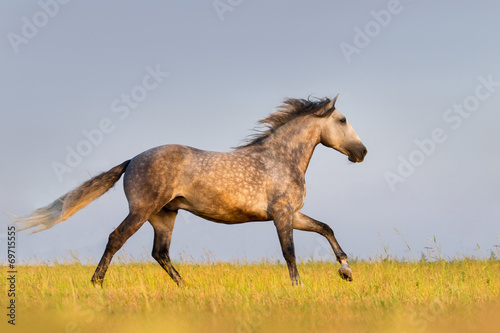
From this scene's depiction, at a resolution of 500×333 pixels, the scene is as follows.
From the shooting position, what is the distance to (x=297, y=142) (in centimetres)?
933

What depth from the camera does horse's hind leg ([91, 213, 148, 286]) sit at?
8.00 m

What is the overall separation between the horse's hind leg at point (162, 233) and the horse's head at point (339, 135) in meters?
3.04

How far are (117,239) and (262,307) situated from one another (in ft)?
9.95

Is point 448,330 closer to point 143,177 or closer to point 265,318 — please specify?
point 265,318

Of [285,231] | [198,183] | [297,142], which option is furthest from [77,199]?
[297,142]

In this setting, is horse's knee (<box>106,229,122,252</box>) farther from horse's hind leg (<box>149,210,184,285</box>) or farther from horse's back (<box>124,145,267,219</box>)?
horse's hind leg (<box>149,210,184,285</box>)

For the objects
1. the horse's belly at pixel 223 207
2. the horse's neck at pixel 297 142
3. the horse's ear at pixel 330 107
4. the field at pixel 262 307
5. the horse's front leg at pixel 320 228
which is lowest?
the field at pixel 262 307

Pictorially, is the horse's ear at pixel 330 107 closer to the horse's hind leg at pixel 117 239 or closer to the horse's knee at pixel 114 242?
the horse's hind leg at pixel 117 239

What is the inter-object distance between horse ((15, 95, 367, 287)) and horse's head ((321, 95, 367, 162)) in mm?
18

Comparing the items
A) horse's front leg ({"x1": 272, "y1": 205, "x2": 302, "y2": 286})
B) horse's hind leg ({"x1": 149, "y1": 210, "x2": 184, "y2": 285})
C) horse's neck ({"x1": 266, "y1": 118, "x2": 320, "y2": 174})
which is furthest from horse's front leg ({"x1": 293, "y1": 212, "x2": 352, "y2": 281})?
horse's hind leg ({"x1": 149, "y1": 210, "x2": 184, "y2": 285})

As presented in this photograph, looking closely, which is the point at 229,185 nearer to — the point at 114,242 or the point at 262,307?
the point at 114,242

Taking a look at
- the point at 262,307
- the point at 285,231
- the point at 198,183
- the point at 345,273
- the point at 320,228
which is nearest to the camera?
the point at 262,307

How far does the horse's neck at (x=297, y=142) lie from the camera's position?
924cm

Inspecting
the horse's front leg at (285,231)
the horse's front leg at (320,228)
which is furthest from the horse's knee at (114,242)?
the horse's front leg at (320,228)
